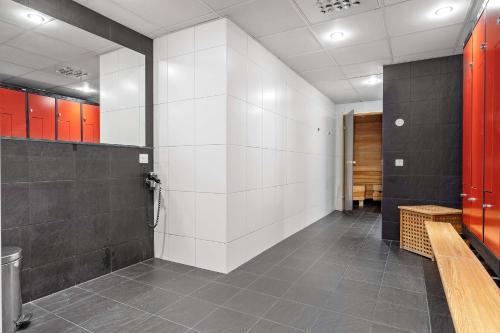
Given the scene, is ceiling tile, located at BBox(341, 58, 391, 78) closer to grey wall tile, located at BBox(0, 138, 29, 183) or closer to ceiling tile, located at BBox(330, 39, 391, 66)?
ceiling tile, located at BBox(330, 39, 391, 66)

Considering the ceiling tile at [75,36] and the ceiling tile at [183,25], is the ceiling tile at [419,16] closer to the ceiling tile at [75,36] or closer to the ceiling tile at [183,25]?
the ceiling tile at [183,25]

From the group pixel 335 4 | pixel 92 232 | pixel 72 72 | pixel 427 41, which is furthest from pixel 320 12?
pixel 92 232

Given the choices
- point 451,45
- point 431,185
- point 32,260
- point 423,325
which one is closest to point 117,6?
point 32,260

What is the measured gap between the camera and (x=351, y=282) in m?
2.97

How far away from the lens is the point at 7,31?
8.01ft

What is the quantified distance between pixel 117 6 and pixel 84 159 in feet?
5.56

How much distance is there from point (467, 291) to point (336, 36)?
3297mm

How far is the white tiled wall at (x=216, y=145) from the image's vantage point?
3.25 metres

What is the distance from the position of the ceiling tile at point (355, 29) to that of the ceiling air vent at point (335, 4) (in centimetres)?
25

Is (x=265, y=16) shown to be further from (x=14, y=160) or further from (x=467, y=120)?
(x=14, y=160)

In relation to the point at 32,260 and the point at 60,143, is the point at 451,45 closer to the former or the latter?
the point at 60,143

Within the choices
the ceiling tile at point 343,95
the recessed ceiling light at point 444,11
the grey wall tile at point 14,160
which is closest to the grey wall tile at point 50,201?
the grey wall tile at point 14,160

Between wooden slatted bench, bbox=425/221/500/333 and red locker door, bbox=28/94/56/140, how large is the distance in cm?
348

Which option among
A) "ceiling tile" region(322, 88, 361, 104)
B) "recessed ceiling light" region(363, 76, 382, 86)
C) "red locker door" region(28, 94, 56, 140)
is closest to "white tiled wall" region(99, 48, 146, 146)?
"red locker door" region(28, 94, 56, 140)
